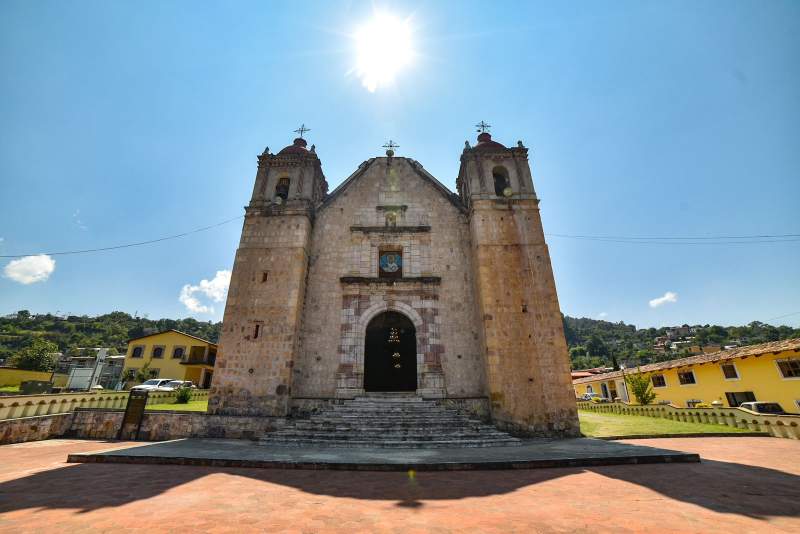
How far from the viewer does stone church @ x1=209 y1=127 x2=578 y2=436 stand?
13.0 m

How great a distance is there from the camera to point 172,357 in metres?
33.0

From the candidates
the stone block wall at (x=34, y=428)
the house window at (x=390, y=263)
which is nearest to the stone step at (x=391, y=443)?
the house window at (x=390, y=263)

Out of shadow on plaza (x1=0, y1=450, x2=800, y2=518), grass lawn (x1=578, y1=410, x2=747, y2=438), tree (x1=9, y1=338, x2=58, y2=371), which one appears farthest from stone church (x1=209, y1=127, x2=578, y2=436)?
tree (x1=9, y1=338, x2=58, y2=371)

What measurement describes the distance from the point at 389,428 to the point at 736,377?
77.9 feet

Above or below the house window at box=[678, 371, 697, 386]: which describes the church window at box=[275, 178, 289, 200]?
above

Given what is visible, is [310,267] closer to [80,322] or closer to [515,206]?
[515,206]

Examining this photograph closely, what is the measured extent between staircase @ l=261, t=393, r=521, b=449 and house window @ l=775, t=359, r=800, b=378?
19172 millimetres

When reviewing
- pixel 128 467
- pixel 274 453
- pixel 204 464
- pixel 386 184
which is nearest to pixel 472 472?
pixel 274 453

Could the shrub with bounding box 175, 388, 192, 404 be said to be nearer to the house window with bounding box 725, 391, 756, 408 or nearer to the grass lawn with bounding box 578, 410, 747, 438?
the grass lawn with bounding box 578, 410, 747, 438

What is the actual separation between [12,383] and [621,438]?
4426 cm

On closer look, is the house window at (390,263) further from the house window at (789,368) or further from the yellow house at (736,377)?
the house window at (789,368)

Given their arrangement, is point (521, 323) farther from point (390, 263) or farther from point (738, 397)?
point (738, 397)

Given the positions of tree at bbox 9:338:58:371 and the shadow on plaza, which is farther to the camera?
tree at bbox 9:338:58:371

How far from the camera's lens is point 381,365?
15.6m
